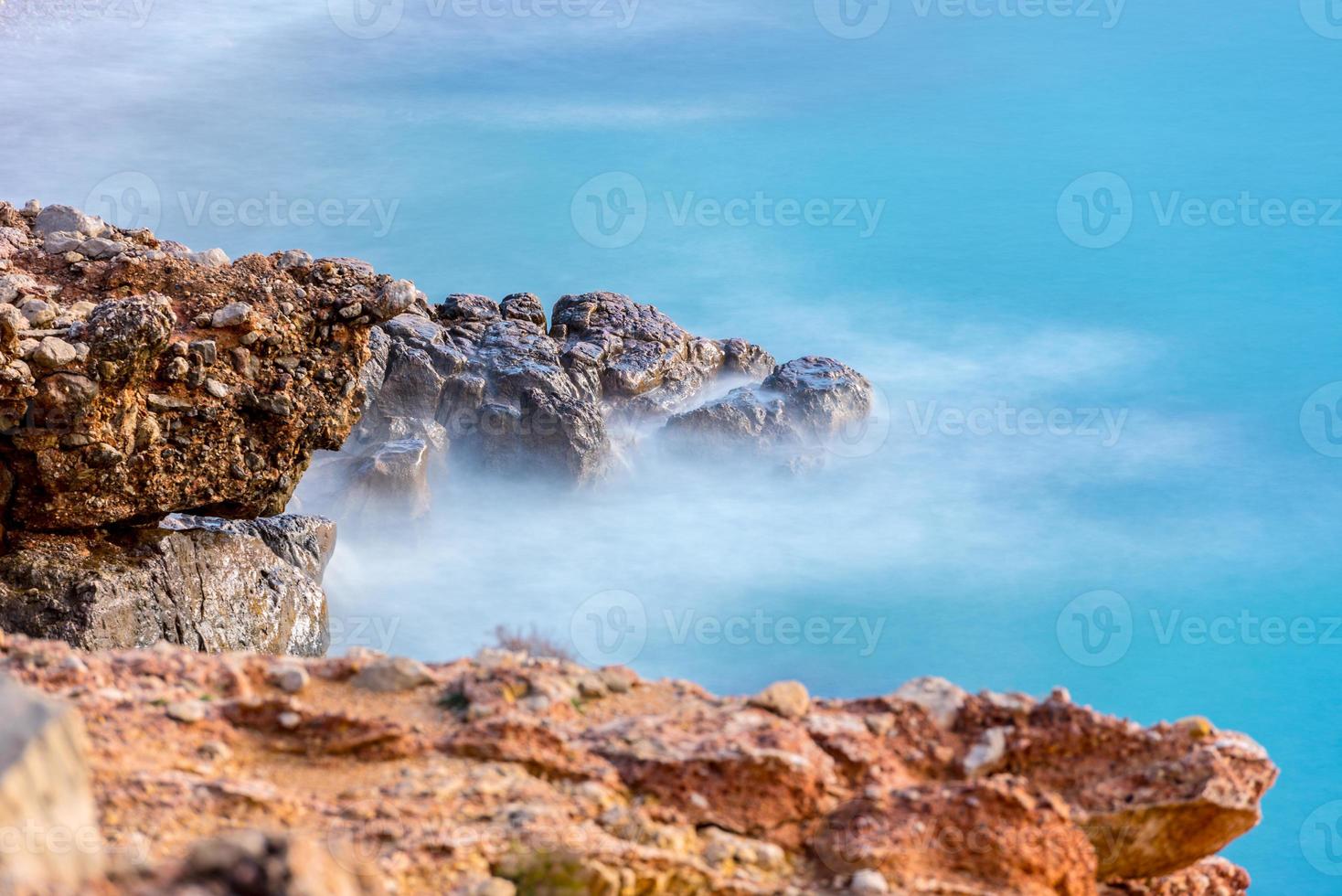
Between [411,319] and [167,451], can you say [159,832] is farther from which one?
[411,319]

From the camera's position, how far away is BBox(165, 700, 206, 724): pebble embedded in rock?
5152 mm

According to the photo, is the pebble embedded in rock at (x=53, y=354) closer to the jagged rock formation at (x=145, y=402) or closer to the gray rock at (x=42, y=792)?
the jagged rock formation at (x=145, y=402)

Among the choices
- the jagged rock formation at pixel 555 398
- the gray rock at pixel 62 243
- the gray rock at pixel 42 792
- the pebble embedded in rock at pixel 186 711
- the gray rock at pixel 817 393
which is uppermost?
the gray rock at pixel 817 393

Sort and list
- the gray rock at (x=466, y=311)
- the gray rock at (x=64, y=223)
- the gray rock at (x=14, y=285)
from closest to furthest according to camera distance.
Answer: the gray rock at (x=14, y=285)
the gray rock at (x=64, y=223)
the gray rock at (x=466, y=311)

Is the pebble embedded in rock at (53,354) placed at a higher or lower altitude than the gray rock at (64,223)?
lower

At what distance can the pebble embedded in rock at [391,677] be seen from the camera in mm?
5562

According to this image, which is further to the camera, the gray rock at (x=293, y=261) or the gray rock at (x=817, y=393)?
the gray rock at (x=817, y=393)

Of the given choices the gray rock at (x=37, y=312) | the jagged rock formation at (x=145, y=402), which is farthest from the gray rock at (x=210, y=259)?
the gray rock at (x=37, y=312)

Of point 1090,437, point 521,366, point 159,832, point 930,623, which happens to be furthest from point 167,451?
point 1090,437

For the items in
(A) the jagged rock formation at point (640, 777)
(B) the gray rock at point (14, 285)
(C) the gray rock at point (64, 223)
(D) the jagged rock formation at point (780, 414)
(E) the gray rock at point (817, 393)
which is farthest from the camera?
(E) the gray rock at point (817, 393)

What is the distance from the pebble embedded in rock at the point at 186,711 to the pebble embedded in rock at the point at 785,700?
1856 millimetres

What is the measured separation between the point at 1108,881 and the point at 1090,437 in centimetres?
2227

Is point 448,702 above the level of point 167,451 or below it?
below

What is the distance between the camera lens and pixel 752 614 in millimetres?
20562
